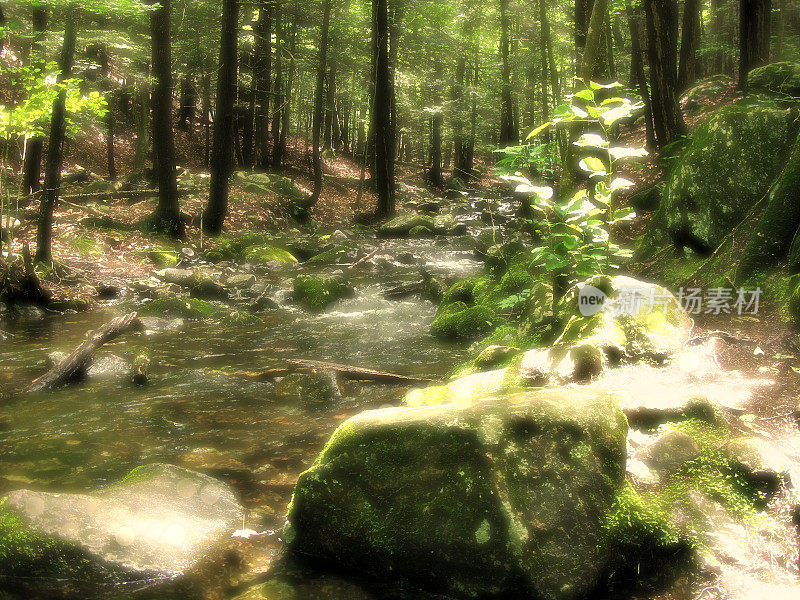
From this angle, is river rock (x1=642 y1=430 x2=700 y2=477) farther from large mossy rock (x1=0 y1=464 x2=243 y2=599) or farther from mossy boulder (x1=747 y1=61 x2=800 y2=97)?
mossy boulder (x1=747 y1=61 x2=800 y2=97)

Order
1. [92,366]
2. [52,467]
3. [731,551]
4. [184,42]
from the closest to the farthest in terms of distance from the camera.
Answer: [731,551]
[52,467]
[92,366]
[184,42]

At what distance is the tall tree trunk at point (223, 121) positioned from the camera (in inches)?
506

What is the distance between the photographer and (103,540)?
2674mm

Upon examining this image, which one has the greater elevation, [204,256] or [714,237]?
[714,237]

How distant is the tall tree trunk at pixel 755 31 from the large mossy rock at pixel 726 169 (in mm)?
3319

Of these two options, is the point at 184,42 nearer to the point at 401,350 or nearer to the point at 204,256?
the point at 204,256

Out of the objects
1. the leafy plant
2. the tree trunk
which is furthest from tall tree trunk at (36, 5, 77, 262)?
the tree trunk

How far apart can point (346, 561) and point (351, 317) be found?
6256 mm

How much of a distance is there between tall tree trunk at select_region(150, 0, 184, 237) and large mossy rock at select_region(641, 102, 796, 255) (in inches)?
429

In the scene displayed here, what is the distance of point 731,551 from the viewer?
7.72 ft

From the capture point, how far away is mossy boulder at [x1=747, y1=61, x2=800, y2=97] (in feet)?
20.0

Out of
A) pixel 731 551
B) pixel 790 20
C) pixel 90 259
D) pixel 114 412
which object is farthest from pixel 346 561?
pixel 790 20

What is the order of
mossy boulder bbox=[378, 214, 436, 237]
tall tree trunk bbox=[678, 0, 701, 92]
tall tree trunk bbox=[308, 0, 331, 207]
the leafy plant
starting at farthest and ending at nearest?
tall tree trunk bbox=[308, 0, 331, 207] < mossy boulder bbox=[378, 214, 436, 237] < tall tree trunk bbox=[678, 0, 701, 92] < the leafy plant

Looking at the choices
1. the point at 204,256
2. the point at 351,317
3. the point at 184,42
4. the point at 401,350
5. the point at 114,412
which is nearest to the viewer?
the point at 114,412
